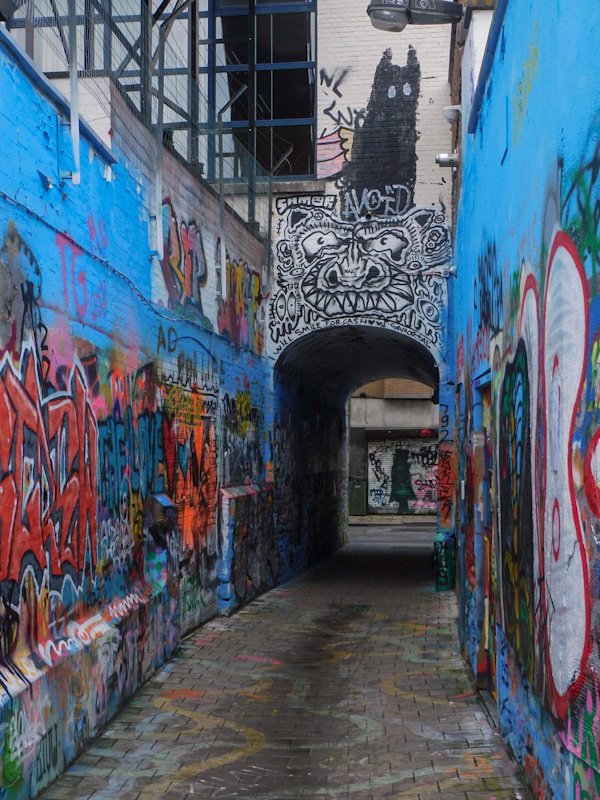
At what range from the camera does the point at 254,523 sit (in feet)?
40.7

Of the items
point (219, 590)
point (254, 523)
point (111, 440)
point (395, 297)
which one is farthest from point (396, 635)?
point (395, 297)

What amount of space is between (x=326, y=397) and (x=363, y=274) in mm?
5354

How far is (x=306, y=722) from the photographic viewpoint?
6.74 m

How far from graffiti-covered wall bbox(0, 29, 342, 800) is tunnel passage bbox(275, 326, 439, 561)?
2673mm

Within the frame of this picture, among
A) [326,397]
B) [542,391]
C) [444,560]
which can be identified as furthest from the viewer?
[326,397]

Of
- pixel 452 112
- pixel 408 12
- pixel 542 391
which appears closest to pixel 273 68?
pixel 452 112

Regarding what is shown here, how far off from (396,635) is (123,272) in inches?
204

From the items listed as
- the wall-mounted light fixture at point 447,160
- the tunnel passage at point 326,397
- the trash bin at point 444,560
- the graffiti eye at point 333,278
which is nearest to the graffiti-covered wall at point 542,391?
the wall-mounted light fixture at point 447,160

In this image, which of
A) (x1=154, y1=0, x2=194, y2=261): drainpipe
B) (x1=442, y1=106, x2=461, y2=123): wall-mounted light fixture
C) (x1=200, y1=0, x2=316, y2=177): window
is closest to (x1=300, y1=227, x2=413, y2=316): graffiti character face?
(x1=200, y1=0, x2=316, y2=177): window

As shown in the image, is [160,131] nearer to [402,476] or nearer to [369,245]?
[369,245]

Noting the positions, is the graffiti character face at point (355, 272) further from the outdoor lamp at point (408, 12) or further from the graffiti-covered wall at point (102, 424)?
the outdoor lamp at point (408, 12)

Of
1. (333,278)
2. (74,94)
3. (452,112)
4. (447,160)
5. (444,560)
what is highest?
(452,112)

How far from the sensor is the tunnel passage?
47.6ft

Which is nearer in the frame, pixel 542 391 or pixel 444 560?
pixel 542 391
